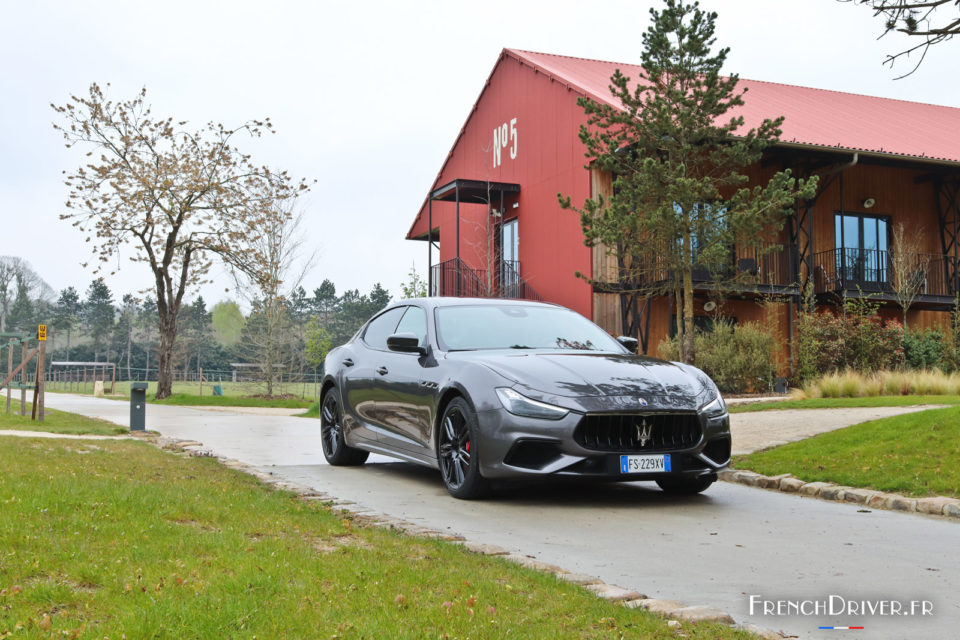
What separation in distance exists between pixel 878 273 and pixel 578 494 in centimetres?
2084

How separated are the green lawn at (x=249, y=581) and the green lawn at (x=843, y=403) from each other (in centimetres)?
1113

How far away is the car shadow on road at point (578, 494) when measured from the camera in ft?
24.3

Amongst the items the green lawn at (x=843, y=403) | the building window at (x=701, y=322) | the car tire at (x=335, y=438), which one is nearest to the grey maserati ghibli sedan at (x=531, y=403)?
the car tire at (x=335, y=438)

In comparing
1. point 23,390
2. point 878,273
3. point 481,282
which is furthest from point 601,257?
point 23,390

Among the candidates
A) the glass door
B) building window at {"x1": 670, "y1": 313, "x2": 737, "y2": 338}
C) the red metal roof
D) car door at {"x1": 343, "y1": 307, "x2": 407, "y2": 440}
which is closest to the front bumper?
car door at {"x1": 343, "y1": 307, "x2": 407, "y2": 440}

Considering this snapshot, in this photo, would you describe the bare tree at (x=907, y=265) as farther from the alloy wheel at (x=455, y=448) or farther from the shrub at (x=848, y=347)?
the alloy wheel at (x=455, y=448)

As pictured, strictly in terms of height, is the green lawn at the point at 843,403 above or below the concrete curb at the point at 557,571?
above

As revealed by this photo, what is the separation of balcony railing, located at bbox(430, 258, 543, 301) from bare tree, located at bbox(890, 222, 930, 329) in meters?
9.25

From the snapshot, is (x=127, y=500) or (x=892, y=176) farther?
(x=892, y=176)

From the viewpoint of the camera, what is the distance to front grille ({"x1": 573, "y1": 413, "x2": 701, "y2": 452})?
6805 mm

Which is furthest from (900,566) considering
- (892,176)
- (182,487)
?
(892,176)

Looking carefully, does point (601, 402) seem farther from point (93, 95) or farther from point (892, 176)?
point (93, 95)

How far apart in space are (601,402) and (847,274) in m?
21.3

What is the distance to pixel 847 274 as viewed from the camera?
2603cm
